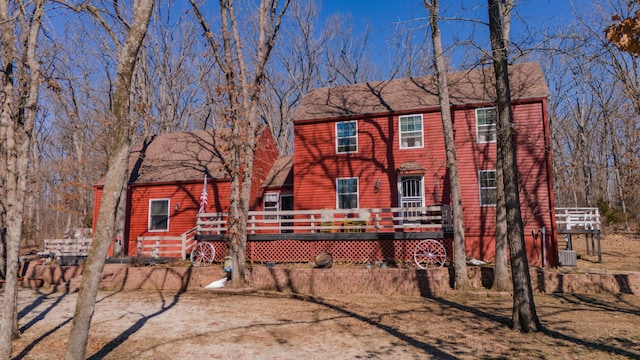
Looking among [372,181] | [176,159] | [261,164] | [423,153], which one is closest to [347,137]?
[372,181]

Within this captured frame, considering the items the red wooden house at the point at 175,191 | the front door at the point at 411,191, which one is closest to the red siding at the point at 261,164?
the red wooden house at the point at 175,191

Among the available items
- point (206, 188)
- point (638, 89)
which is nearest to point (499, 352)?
point (206, 188)

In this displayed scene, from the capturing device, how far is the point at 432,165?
15.6m

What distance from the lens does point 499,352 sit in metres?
6.26

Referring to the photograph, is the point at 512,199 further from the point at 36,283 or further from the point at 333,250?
the point at 36,283

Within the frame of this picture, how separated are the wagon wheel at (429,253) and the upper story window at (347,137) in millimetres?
5102

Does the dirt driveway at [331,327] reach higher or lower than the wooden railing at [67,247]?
lower

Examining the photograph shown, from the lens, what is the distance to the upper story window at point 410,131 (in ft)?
52.7

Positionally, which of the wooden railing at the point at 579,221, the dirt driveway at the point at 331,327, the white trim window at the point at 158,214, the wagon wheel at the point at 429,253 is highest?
the white trim window at the point at 158,214

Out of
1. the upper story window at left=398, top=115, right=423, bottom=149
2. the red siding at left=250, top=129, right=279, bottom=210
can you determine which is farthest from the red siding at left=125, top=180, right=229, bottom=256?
the upper story window at left=398, top=115, right=423, bottom=149

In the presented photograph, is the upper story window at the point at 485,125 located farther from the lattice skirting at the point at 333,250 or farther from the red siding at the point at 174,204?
the red siding at the point at 174,204

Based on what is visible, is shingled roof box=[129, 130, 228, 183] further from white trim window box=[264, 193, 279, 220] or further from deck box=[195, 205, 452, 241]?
deck box=[195, 205, 452, 241]

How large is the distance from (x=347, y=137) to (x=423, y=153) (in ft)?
10.3

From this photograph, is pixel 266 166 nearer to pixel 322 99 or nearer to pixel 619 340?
pixel 322 99
